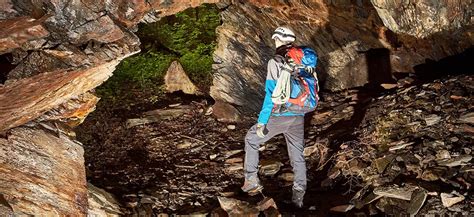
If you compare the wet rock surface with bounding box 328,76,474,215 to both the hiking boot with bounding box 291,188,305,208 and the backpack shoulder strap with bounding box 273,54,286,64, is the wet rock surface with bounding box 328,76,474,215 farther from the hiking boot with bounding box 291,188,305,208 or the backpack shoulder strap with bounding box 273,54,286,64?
the backpack shoulder strap with bounding box 273,54,286,64

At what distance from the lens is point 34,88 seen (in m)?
5.15

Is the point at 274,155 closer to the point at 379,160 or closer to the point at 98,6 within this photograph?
the point at 379,160

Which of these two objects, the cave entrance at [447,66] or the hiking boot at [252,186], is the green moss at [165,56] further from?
the hiking boot at [252,186]

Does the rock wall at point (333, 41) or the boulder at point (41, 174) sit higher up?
the rock wall at point (333, 41)

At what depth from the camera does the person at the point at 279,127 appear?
18.2 ft

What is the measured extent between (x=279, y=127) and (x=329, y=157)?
2.02m

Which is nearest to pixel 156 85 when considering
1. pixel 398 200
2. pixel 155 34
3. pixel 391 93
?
pixel 155 34

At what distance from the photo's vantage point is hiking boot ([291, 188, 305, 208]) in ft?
20.2

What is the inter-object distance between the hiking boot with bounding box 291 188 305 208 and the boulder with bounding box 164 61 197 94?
19.1 feet

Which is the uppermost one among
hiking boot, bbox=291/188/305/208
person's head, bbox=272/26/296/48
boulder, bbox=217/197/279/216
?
person's head, bbox=272/26/296/48

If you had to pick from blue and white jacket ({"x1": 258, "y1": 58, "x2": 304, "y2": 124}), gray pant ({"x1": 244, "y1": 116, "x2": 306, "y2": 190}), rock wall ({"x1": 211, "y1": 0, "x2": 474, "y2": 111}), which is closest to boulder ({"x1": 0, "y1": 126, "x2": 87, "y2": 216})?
gray pant ({"x1": 244, "y1": 116, "x2": 306, "y2": 190})

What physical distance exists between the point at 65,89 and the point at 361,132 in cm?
478

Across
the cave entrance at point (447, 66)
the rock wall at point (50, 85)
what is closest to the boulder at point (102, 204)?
the rock wall at point (50, 85)

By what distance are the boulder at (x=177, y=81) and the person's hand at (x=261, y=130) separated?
228 inches
